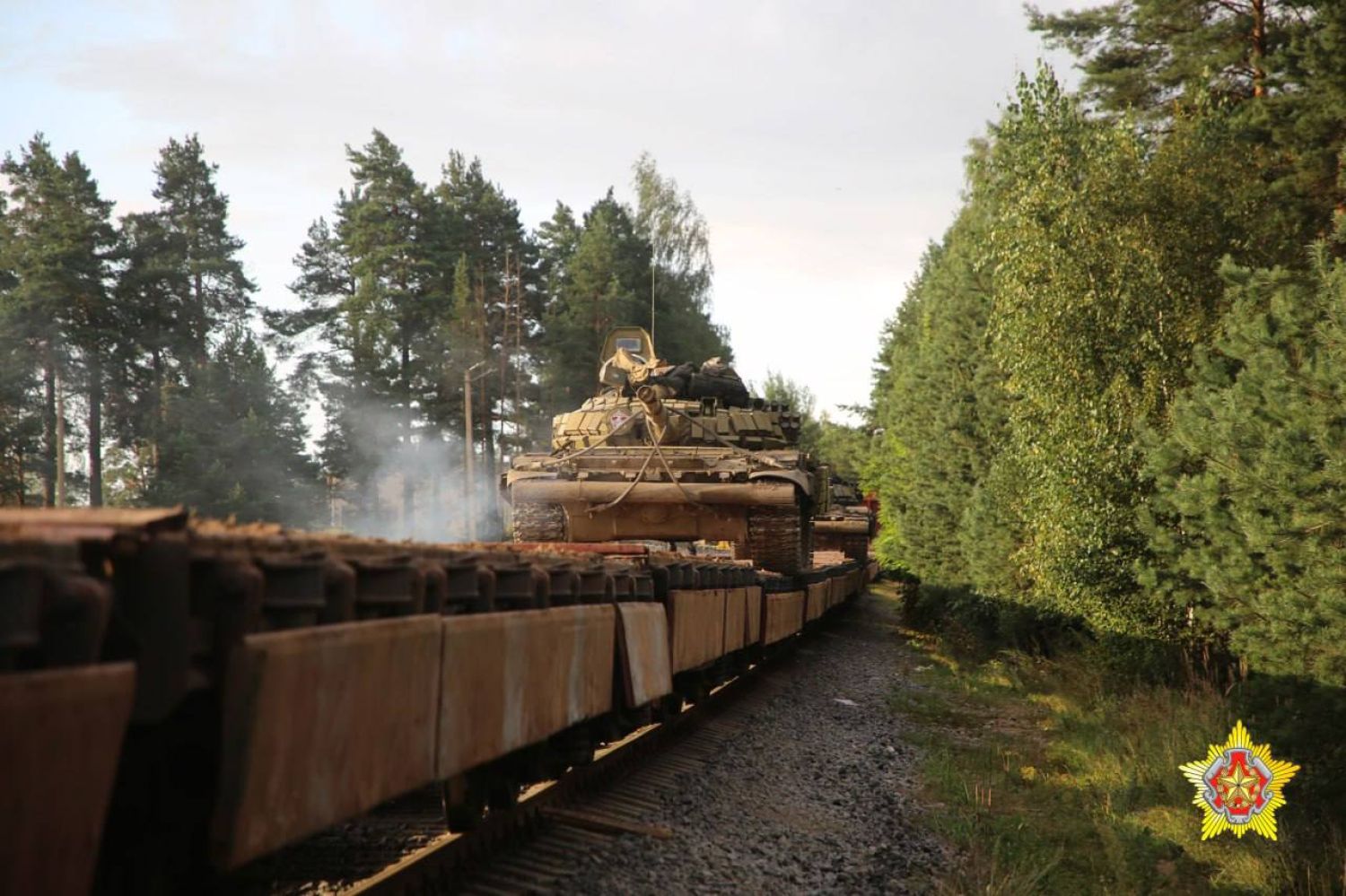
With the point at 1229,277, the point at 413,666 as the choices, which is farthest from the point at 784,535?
the point at 413,666

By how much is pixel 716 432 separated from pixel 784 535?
2316 millimetres

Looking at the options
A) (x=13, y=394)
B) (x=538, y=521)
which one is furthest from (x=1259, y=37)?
(x=13, y=394)

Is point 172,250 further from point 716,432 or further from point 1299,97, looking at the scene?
point 1299,97

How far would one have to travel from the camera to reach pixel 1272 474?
9.64m

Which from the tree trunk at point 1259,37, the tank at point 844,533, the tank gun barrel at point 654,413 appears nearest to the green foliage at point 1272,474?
the tank gun barrel at point 654,413

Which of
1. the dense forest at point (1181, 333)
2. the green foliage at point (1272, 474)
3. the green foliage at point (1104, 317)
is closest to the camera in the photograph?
the green foliage at point (1272, 474)

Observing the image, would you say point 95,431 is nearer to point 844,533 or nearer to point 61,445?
point 61,445

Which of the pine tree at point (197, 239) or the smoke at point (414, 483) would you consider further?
the smoke at point (414, 483)

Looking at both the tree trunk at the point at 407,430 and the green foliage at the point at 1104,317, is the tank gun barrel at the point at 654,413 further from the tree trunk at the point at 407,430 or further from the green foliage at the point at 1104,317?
the tree trunk at the point at 407,430

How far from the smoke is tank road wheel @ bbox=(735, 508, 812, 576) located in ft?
99.1

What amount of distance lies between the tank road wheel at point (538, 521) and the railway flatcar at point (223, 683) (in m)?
8.62

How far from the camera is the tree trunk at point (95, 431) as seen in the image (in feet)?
104

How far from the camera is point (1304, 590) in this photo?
9406mm

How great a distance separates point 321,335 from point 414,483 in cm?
643
